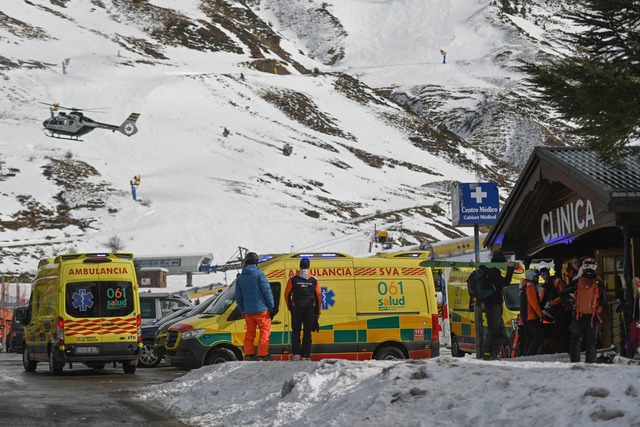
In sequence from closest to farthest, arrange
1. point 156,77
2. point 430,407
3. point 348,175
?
point 430,407, point 348,175, point 156,77

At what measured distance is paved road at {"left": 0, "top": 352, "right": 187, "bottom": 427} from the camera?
39.5ft

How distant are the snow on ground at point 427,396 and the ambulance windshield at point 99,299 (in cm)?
752

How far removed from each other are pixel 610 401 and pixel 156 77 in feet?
477

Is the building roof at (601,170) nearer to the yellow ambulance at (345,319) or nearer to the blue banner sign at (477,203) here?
the yellow ambulance at (345,319)

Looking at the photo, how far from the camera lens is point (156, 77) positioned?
150 metres

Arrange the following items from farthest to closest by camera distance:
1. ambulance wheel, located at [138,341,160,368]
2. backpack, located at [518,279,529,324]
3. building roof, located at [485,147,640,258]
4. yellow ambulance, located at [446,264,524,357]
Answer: ambulance wheel, located at [138,341,160,368] → yellow ambulance, located at [446,264,524,357] → backpack, located at [518,279,529,324] → building roof, located at [485,147,640,258]

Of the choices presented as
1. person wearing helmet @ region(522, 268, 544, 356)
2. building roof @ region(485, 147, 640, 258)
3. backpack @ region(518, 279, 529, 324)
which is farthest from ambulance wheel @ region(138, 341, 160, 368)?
person wearing helmet @ region(522, 268, 544, 356)

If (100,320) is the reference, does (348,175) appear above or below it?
above

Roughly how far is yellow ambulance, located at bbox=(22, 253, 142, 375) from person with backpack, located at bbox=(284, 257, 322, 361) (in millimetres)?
5464

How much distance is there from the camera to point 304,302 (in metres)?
16.4

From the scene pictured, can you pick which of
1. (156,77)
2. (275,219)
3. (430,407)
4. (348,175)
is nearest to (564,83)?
(430,407)

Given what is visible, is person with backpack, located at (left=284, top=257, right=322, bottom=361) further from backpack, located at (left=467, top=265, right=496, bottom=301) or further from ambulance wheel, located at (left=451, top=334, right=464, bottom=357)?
ambulance wheel, located at (left=451, top=334, right=464, bottom=357)

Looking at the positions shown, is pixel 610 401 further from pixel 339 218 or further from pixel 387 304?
pixel 339 218

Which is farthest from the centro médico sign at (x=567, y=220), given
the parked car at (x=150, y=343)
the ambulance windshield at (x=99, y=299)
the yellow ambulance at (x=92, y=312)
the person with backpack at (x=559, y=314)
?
the parked car at (x=150, y=343)
